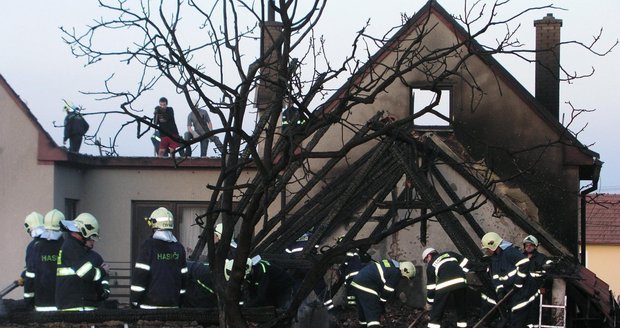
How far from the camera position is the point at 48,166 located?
20719 millimetres

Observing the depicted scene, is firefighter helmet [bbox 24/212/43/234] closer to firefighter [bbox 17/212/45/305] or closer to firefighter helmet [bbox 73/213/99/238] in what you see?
firefighter [bbox 17/212/45/305]

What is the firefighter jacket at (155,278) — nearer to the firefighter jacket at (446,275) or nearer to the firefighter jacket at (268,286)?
the firefighter jacket at (268,286)

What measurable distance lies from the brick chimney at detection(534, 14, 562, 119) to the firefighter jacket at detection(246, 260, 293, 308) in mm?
12975

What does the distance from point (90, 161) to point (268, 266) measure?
9.64 metres

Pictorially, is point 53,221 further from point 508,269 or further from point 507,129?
point 507,129

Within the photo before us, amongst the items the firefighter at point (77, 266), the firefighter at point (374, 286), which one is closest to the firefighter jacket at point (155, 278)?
the firefighter at point (77, 266)

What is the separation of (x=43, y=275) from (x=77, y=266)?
1.12 meters

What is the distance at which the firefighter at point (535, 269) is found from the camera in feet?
56.0

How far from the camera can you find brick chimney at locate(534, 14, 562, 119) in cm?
2506

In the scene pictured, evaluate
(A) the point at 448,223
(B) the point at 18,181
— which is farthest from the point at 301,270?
(B) the point at 18,181

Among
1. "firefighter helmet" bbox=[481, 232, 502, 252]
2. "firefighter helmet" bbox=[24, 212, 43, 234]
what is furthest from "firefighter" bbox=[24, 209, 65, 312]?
"firefighter helmet" bbox=[481, 232, 502, 252]

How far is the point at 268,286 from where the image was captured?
44.1 ft

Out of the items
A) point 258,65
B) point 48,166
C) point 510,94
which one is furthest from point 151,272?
point 510,94

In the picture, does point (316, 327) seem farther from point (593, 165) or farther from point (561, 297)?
point (593, 165)
